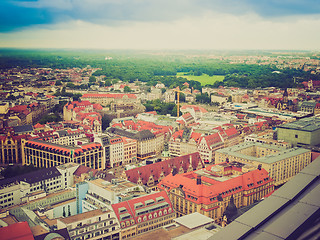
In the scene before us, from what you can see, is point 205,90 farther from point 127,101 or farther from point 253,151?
point 253,151

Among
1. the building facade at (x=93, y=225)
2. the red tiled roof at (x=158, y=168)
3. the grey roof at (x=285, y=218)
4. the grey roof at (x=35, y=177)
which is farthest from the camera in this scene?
the red tiled roof at (x=158, y=168)

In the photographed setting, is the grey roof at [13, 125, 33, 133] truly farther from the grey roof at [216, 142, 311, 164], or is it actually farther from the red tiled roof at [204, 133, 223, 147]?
the grey roof at [216, 142, 311, 164]

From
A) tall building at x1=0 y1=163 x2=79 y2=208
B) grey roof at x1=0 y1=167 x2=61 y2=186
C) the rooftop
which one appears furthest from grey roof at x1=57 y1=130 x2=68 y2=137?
the rooftop

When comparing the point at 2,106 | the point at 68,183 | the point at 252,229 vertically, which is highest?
the point at 252,229

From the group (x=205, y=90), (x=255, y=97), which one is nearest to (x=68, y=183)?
(x=255, y=97)

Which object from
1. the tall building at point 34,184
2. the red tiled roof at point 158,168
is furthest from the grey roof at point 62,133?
the red tiled roof at point 158,168

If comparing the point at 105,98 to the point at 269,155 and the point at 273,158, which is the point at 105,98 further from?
the point at 273,158

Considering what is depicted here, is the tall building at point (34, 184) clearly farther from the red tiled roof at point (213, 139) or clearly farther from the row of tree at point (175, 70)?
the row of tree at point (175, 70)
